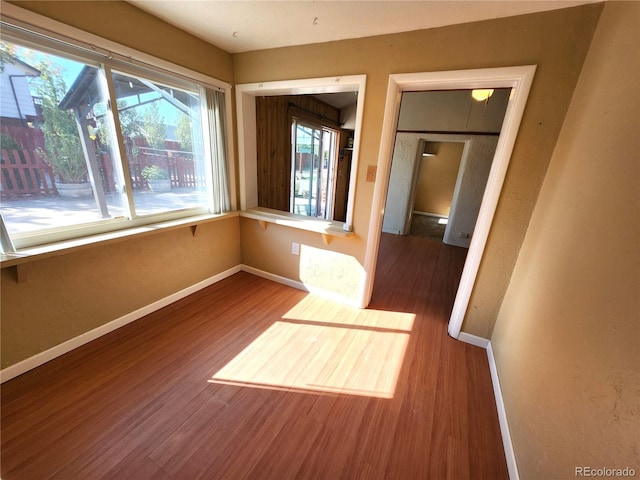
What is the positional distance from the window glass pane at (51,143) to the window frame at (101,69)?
0.15 ft

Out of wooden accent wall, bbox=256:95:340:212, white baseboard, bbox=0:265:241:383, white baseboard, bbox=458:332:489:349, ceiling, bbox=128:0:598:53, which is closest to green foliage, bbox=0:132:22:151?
ceiling, bbox=128:0:598:53

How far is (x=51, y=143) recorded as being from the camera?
61.8 inches

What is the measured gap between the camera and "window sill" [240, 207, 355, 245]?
2408 mm

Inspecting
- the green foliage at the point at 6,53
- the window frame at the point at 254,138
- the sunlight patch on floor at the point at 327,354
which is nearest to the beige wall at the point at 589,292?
the sunlight patch on floor at the point at 327,354

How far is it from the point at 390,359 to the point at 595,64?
2.23m

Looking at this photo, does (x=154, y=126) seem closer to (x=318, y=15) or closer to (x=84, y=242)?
(x=84, y=242)

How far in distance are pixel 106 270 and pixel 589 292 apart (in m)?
→ 2.95

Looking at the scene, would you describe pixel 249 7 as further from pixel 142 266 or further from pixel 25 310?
pixel 25 310

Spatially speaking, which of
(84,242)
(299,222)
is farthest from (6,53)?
(299,222)

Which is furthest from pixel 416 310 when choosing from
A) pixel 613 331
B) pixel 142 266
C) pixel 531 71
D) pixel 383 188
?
pixel 142 266

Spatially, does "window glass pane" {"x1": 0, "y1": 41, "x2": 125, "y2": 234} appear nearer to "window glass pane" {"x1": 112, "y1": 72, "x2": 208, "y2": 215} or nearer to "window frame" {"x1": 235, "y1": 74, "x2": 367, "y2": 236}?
"window glass pane" {"x1": 112, "y1": 72, "x2": 208, "y2": 215}

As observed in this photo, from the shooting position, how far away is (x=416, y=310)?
2.65 metres

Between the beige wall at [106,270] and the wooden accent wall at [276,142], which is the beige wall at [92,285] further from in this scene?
the wooden accent wall at [276,142]

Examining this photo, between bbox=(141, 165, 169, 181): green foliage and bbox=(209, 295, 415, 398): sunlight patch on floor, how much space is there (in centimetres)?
169
